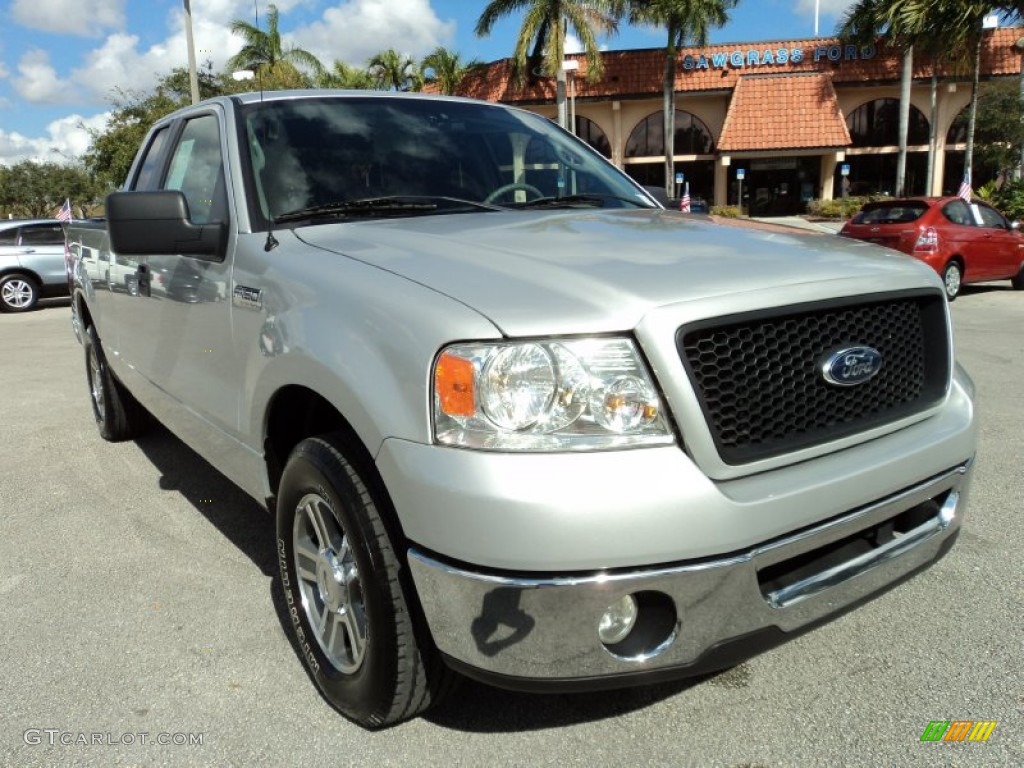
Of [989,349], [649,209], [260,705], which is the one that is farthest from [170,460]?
[989,349]

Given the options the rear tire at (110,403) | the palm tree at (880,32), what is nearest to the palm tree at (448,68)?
the palm tree at (880,32)

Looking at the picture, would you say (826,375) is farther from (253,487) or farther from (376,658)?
(253,487)

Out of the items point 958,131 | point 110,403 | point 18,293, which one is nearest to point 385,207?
point 110,403

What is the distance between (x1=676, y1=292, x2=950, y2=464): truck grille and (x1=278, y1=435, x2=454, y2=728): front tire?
0.87 m

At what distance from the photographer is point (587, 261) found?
2.14 m

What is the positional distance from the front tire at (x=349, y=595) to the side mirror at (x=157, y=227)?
0.91m

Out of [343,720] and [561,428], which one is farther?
[343,720]

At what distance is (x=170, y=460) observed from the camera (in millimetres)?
5012

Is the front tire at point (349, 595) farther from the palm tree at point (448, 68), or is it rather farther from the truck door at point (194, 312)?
the palm tree at point (448, 68)

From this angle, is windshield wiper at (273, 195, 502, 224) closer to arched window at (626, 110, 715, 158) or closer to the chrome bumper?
the chrome bumper

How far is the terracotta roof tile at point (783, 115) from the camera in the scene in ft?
111

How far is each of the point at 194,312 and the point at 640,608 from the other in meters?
2.05

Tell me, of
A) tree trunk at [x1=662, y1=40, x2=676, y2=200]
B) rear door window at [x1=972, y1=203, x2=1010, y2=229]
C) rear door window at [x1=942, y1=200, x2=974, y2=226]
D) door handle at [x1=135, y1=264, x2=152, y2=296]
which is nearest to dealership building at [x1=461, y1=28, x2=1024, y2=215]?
tree trunk at [x1=662, y1=40, x2=676, y2=200]

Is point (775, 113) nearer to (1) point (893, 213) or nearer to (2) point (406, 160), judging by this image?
(1) point (893, 213)
